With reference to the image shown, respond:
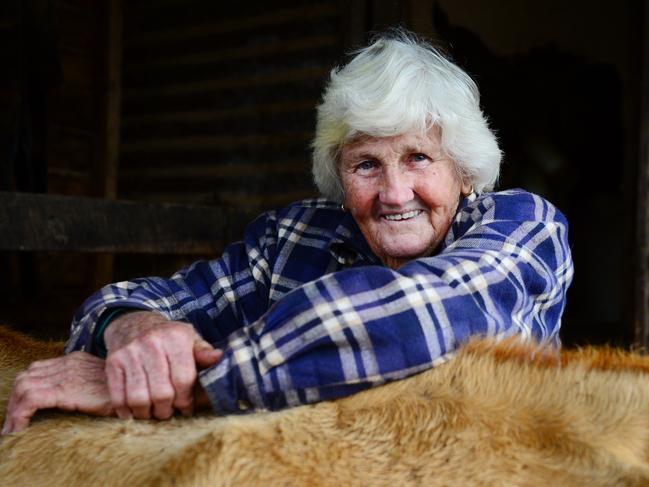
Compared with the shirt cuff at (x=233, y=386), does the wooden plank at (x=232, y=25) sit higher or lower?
higher

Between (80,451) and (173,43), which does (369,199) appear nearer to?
(80,451)

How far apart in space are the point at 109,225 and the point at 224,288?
1270 mm

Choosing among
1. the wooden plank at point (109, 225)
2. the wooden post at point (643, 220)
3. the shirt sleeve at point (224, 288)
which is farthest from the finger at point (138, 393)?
the wooden post at point (643, 220)

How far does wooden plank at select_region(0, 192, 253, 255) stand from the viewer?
2.78 metres

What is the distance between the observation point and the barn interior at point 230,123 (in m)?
3.83

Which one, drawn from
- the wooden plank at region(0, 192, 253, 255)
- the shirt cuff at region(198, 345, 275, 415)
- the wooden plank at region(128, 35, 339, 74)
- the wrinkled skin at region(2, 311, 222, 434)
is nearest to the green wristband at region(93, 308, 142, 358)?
the wrinkled skin at region(2, 311, 222, 434)

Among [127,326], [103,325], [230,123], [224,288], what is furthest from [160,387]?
[230,123]

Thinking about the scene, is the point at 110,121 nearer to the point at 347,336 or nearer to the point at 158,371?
the point at 158,371

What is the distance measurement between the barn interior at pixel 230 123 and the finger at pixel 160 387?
172cm

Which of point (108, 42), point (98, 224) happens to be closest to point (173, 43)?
point (108, 42)

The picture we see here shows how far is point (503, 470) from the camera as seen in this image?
1004mm

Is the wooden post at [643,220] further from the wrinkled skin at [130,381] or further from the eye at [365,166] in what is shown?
the wrinkled skin at [130,381]

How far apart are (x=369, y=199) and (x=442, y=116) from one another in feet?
0.85

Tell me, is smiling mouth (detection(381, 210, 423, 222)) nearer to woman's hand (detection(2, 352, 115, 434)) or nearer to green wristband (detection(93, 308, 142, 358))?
green wristband (detection(93, 308, 142, 358))
